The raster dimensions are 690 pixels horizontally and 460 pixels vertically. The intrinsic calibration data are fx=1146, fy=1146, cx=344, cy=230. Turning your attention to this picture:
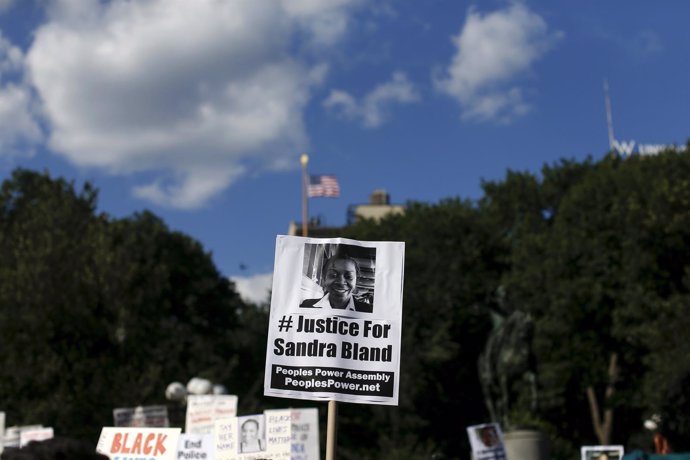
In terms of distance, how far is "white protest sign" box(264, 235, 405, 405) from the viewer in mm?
6230

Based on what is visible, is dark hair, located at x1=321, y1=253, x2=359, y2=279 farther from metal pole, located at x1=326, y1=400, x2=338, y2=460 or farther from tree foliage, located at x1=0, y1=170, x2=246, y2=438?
tree foliage, located at x1=0, y1=170, x2=246, y2=438

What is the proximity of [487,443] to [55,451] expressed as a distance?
14719 millimetres

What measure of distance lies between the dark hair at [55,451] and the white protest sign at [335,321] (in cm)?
279

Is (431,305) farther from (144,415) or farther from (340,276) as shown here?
(340,276)

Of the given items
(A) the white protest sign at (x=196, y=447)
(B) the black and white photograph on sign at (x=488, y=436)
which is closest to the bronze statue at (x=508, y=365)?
(B) the black and white photograph on sign at (x=488, y=436)

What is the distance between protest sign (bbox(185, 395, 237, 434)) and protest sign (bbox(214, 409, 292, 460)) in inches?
154

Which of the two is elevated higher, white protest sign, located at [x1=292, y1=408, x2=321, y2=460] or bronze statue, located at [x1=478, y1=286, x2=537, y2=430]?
bronze statue, located at [x1=478, y1=286, x2=537, y2=430]

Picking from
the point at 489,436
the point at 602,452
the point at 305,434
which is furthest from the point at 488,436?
the point at 305,434

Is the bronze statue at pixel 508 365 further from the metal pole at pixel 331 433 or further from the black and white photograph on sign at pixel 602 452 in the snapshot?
the metal pole at pixel 331 433

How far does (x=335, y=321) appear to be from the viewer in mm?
6277

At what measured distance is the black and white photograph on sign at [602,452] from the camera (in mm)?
17878

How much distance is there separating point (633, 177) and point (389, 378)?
32.0 meters

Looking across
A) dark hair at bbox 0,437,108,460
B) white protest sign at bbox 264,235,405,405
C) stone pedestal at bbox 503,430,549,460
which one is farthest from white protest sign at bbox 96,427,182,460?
stone pedestal at bbox 503,430,549,460

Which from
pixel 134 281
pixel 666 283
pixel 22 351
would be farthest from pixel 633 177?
pixel 22 351
